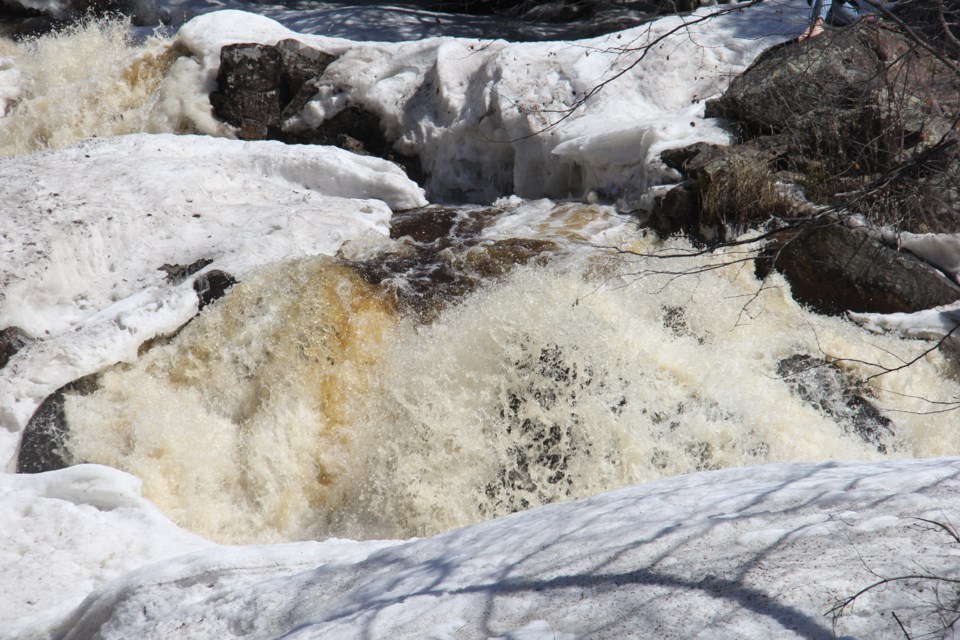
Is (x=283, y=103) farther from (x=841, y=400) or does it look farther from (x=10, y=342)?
(x=841, y=400)

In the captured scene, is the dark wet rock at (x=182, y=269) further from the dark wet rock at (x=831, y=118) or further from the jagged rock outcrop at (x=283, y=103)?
the dark wet rock at (x=831, y=118)

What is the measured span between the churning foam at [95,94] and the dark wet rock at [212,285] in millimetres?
3249

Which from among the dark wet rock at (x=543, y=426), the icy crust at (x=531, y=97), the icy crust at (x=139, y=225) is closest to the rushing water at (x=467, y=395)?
the dark wet rock at (x=543, y=426)

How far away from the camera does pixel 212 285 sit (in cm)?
512

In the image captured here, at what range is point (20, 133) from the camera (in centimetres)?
785

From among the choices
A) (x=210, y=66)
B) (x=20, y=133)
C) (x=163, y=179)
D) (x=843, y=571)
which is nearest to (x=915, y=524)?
(x=843, y=571)

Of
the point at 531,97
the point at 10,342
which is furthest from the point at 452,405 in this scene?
the point at 531,97

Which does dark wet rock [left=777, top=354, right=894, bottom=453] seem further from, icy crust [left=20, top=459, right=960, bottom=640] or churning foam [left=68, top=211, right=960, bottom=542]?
icy crust [left=20, top=459, right=960, bottom=640]

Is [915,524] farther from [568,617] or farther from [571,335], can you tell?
[571,335]

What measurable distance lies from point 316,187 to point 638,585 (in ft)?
18.9

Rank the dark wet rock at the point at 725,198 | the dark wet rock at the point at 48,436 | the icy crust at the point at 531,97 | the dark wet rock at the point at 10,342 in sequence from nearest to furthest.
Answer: the dark wet rock at the point at 48,436, the dark wet rock at the point at 10,342, the dark wet rock at the point at 725,198, the icy crust at the point at 531,97

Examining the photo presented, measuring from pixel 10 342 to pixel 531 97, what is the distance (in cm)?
491

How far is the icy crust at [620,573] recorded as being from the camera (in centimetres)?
150

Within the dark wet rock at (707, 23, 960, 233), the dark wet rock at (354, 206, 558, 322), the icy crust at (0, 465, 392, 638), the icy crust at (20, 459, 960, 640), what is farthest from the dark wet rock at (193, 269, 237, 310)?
the dark wet rock at (707, 23, 960, 233)
